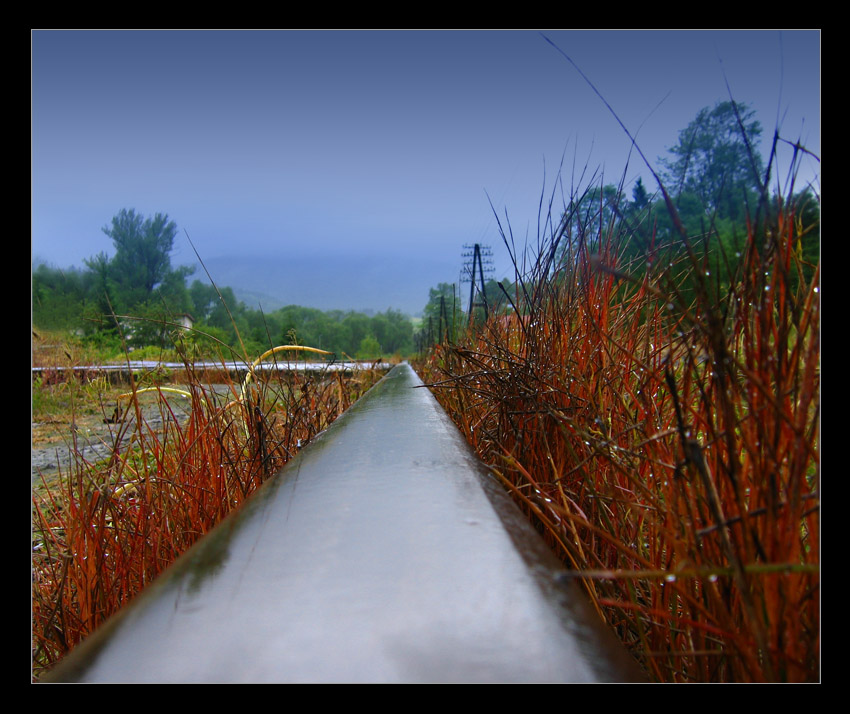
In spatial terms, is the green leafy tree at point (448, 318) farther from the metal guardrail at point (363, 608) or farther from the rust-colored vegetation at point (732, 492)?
the metal guardrail at point (363, 608)

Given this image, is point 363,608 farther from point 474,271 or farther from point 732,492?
point 474,271

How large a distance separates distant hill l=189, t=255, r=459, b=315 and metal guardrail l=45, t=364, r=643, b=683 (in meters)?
126

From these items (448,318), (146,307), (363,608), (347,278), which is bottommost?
(363,608)

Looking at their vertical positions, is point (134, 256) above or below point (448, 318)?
above

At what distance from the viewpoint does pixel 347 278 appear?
520 feet

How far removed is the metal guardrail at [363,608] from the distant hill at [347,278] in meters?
126

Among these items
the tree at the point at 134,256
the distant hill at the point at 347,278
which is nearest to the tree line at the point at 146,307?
the tree at the point at 134,256

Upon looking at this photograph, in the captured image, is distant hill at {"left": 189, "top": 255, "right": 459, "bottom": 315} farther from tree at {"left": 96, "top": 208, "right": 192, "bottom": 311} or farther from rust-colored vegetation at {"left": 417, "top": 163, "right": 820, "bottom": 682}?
rust-colored vegetation at {"left": 417, "top": 163, "right": 820, "bottom": 682}

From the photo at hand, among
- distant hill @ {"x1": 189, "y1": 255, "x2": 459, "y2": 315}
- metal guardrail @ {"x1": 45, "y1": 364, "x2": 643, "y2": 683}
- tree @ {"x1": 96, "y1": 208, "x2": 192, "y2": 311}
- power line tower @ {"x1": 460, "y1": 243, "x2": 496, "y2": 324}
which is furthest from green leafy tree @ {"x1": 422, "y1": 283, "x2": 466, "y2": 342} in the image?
distant hill @ {"x1": 189, "y1": 255, "x2": 459, "y2": 315}

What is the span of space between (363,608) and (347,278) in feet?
537

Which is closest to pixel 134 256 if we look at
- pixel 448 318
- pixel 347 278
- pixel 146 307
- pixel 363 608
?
pixel 146 307
